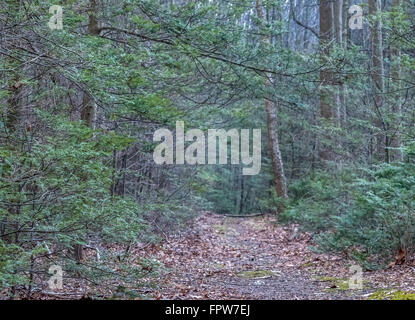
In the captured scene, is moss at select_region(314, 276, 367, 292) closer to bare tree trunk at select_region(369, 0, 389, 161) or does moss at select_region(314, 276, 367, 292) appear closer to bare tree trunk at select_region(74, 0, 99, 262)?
bare tree trunk at select_region(369, 0, 389, 161)

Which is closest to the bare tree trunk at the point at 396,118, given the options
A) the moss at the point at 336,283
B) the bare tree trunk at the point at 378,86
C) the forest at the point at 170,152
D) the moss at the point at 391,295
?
the forest at the point at 170,152

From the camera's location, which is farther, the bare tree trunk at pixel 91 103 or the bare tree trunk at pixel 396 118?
the bare tree trunk at pixel 396 118

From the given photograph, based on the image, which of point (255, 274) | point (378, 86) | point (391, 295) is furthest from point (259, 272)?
point (378, 86)

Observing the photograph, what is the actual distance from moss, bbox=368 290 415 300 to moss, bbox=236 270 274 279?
272 centimetres

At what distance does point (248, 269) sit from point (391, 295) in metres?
3.96

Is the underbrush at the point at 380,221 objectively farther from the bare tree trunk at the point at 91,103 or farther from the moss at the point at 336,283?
the bare tree trunk at the point at 91,103

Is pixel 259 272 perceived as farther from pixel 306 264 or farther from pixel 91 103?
pixel 91 103

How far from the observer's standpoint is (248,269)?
9734 mm

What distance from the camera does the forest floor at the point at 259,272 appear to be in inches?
269

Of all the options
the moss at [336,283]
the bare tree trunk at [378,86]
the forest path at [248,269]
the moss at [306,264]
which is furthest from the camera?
the bare tree trunk at [378,86]

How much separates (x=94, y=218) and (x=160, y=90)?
5072 millimetres

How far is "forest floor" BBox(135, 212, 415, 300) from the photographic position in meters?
6.82
